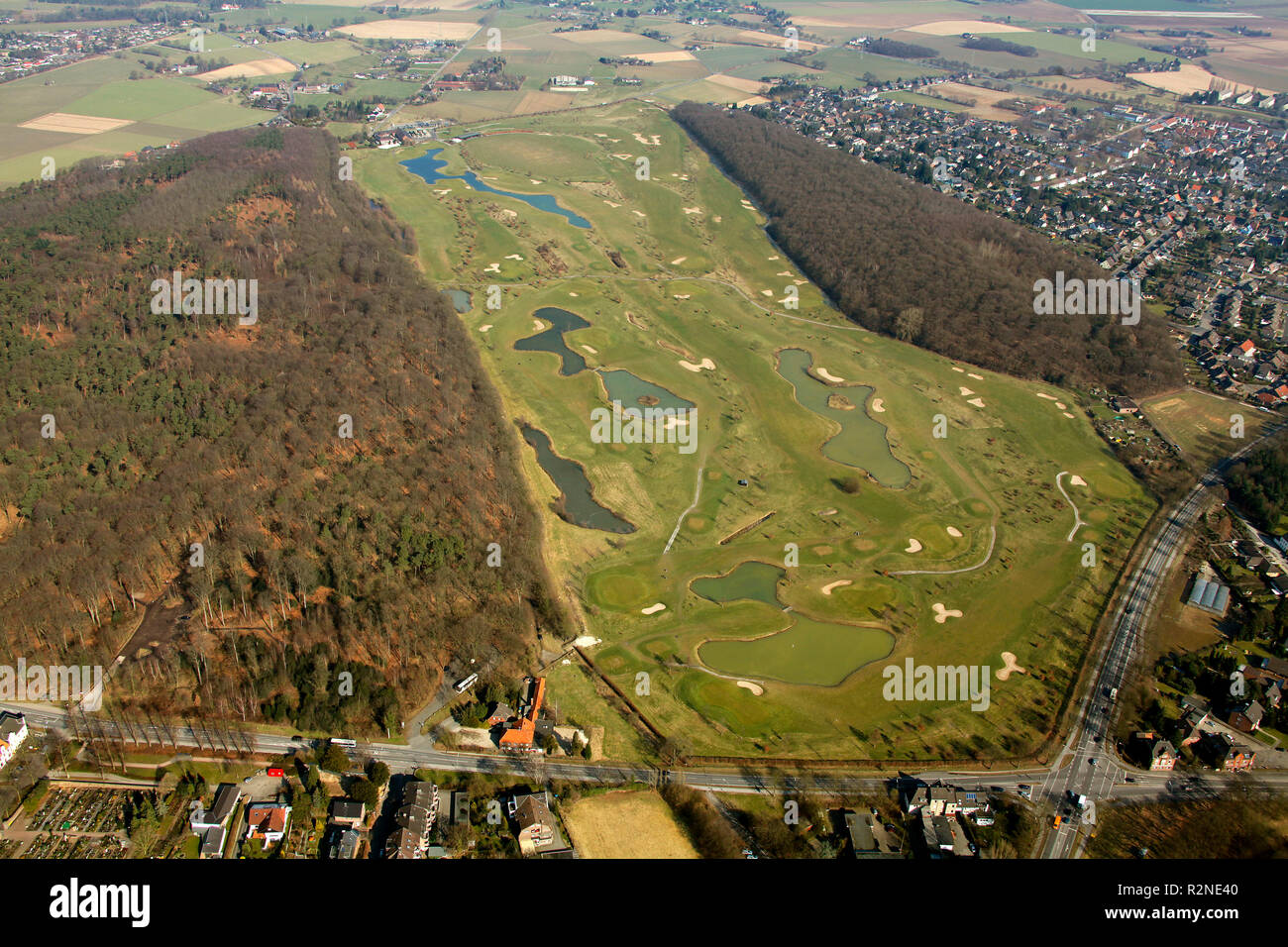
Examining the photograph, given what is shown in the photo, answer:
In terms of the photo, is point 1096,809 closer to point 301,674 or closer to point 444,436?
point 301,674

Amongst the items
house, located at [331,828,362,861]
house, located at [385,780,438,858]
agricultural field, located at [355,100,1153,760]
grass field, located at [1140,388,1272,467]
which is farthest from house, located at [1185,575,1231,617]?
house, located at [331,828,362,861]

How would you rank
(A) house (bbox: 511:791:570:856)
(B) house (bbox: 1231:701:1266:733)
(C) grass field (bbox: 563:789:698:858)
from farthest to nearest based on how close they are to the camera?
(B) house (bbox: 1231:701:1266:733) < (C) grass field (bbox: 563:789:698:858) < (A) house (bbox: 511:791:570:856)

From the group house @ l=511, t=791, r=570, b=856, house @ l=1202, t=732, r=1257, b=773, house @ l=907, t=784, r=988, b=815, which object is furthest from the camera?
house @ l=1202, t=732, r=1257, b=773

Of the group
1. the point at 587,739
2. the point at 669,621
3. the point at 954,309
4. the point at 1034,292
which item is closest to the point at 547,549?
the point at 669,621

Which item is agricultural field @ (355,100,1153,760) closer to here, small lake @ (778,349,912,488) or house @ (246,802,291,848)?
small lake @ (778,349,912,488)

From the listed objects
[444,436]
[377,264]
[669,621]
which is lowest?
[669,621]
